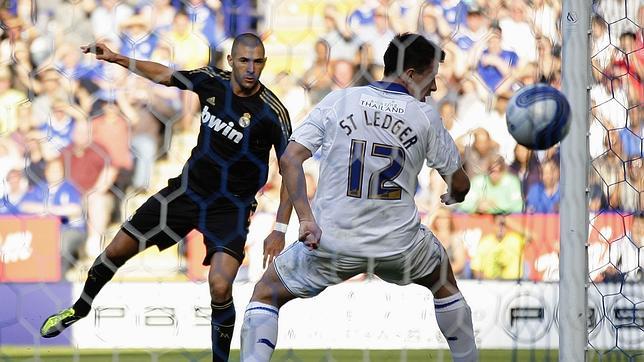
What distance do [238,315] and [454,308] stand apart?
2573 millimetres

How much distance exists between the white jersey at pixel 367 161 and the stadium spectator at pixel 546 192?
0.83m

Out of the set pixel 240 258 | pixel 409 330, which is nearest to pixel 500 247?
pixel 409 330

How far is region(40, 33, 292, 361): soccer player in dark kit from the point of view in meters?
4.82

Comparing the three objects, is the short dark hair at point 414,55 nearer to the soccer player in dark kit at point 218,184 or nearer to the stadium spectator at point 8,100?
the soccer player in dark kit at point 218,184

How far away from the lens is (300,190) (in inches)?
138

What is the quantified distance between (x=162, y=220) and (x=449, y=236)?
168 cm

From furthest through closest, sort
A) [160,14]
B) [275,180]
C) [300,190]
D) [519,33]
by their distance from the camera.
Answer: [275,180], [160,14], [519,33], [300,190]

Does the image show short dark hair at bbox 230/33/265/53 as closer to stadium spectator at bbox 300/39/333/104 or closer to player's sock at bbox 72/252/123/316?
stadium spectator at bbox 300/39/333/104

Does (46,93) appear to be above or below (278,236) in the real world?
above

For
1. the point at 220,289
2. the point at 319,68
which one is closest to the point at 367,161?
the point at 220,289

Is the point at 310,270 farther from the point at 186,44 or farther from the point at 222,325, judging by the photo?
the point at 186,44

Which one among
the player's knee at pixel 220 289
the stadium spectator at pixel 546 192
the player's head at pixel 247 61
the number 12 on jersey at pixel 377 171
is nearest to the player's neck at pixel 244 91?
the player's head at pixel 247 61

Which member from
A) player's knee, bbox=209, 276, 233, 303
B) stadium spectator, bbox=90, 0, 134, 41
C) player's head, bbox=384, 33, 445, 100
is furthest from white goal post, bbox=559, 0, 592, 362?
stadium spectator, bbox=90, 0, 134, 41

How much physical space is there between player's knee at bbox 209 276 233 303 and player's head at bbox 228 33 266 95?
816 millimetres
